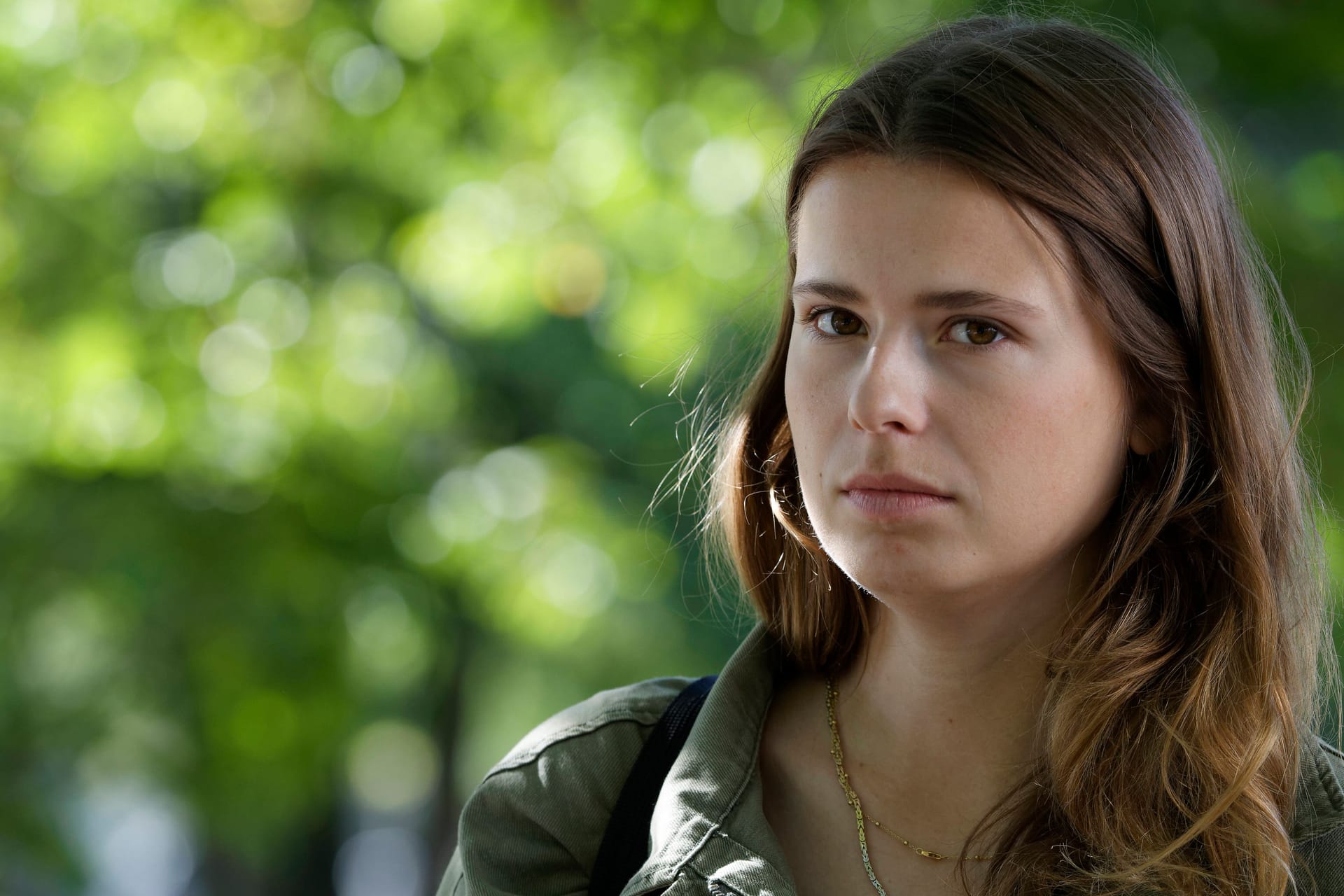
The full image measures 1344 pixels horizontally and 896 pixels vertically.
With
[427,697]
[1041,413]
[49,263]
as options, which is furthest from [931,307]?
[427,697]

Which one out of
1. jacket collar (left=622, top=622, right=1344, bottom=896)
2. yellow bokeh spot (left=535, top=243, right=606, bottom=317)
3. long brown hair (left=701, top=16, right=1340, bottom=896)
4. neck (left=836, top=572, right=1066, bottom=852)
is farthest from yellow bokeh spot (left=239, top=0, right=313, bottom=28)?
neck (left=836, top=572, right=1066, bottom=852)

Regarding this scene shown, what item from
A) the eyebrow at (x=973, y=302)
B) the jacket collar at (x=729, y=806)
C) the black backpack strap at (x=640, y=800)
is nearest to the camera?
the eyebrow at (x=973, y=302)

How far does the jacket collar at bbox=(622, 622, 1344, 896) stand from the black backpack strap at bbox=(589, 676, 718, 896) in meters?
0.03

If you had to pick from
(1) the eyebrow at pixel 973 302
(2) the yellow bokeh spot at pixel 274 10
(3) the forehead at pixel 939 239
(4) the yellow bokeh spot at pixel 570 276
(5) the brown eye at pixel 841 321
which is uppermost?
(2) the yellow bokeh spot at pixel 274 10

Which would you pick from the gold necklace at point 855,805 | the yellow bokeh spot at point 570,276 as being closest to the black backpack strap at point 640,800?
the gold necklace at point 855,805

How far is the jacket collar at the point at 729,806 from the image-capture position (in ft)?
5.95

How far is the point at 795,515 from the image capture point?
217 centimetres

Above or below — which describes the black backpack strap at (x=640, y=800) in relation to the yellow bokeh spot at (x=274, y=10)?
below

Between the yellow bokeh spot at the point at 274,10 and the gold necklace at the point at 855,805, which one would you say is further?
the yellow bokeh spot at the point at 274,10

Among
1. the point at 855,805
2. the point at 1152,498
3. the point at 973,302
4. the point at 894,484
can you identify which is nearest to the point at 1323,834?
the point at 1152,498

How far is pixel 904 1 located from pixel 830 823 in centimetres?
278

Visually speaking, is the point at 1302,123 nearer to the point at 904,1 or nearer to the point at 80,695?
the point at 904,1

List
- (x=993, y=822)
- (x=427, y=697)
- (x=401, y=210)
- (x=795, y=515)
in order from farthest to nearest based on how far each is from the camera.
→ (x=427, y=697), (x=401, y=210), (x=795, y=515), (x=993, y=822)

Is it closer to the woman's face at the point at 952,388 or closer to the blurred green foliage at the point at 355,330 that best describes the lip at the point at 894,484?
the woman's face at the point at 952,388
